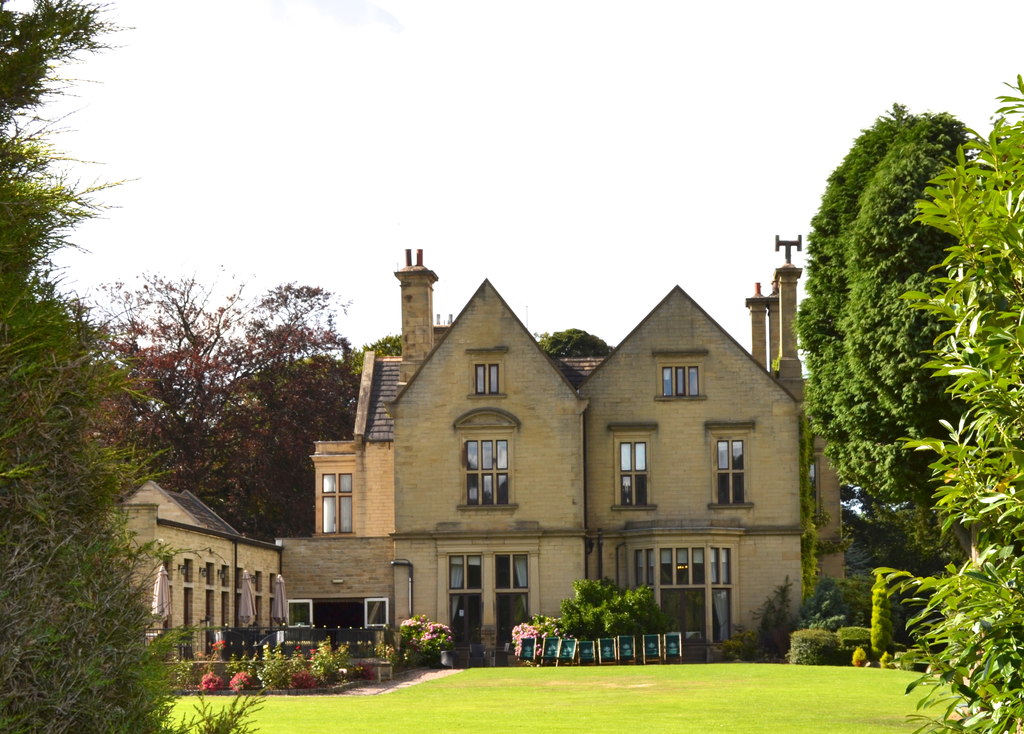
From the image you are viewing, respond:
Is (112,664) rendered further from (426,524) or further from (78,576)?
(426,524)

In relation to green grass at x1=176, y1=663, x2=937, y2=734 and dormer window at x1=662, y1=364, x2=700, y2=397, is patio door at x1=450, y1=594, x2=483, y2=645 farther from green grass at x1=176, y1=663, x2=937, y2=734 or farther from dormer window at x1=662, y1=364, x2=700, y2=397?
dormer window at x1=662, y1=364, x2=700, y2=397

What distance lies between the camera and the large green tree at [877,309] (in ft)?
86.1

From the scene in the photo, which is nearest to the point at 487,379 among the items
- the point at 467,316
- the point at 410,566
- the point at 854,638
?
the point at 467,316

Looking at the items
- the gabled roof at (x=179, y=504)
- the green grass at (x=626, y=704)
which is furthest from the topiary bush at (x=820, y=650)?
the gabled roof at (x=179, y=504)

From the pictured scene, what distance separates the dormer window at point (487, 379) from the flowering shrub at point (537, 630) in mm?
7054

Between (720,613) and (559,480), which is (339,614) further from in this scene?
(720,613)

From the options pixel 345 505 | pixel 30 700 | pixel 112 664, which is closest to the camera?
pixel 30 700

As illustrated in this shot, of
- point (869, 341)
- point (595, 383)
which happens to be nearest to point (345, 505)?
point (595, 383)

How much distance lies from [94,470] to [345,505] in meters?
36.6

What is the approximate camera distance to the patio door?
40750 millimetres

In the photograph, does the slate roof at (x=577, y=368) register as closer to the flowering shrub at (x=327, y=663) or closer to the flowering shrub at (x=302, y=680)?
the flowering shrub at (x=327, y=663)

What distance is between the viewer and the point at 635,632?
37.3 meters

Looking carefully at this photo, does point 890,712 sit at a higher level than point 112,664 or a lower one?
lower

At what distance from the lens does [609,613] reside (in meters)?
37.4
